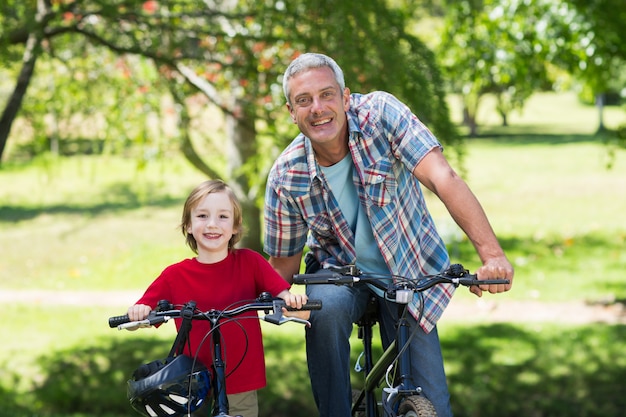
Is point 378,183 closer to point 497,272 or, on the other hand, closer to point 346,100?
point 346,100

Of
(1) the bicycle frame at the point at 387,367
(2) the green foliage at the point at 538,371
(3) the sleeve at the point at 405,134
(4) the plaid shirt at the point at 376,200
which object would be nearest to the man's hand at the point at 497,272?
(1) the bicycle frame at the point at 387,367

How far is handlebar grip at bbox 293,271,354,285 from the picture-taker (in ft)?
10.8

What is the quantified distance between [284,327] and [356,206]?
7.46 m

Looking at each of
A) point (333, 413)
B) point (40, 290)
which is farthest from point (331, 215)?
point (40, 290)

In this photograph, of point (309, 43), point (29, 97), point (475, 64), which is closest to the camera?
point (309, 43)

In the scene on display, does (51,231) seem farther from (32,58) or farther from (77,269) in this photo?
(32,58)

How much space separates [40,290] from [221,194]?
37.5 ft

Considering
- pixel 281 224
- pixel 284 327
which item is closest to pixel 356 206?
pixel 281 224

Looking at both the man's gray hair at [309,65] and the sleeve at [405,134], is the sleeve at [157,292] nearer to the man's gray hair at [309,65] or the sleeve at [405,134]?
the man's gray hair at [309,65]

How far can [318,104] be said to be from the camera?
3.63m

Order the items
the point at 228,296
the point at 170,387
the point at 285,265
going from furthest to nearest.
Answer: the point at 285,265, the point at 228,296, the point at 170,387

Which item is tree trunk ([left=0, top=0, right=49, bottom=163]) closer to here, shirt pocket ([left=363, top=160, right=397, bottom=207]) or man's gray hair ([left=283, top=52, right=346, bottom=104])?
man's gray hair ([left=283, top=52, right=346, bottom=104])

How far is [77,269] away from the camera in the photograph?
637 inches

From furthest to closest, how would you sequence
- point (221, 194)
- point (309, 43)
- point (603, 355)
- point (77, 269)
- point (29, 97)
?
point (77, 269)
point (603, 355)
point (29, 97)
point (309, 43)
point (221, 194)
